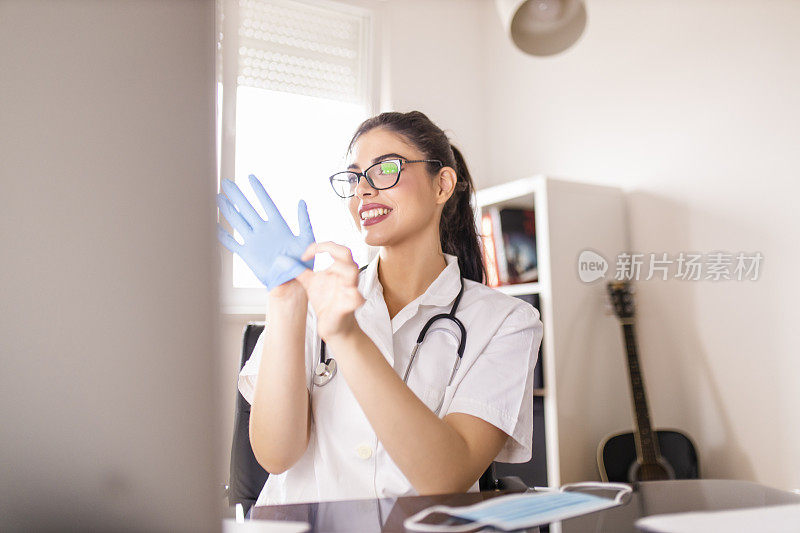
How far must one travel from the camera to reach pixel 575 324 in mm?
2359

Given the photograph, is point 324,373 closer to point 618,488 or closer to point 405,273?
point 405,273

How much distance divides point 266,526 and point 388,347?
0.56 meters

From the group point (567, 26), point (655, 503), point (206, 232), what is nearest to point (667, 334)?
point (567, 26)

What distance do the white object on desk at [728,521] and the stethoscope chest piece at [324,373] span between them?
24.1 inches

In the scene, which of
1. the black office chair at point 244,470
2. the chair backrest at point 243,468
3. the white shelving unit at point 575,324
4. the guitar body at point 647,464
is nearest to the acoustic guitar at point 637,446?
the guitar body at point 647,464

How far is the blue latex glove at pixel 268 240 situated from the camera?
86 cm

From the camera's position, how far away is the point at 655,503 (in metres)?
0.68

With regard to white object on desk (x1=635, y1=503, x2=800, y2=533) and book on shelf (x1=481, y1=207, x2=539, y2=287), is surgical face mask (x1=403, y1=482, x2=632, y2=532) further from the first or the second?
book on shelf (x1=481, y1=207, x2=539, y2=287)

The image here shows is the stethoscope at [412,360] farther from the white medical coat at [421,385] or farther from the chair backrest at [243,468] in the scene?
the chair backrest at [243,468]

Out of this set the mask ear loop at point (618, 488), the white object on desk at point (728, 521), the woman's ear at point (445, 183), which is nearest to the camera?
the white object on desk at point (728, 521)

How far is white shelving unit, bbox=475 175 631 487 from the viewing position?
2.28 meters

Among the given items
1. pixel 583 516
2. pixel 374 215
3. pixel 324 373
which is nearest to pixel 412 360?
pixel 324 373

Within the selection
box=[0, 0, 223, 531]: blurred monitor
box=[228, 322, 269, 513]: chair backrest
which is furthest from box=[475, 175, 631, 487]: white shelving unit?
box=[0, 0, 223, 531]: blurred monitor

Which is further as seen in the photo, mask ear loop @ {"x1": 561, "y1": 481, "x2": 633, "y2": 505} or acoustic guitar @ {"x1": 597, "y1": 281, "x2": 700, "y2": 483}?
acoustic guitar @ {"x1": 597, "y1": 281, "x2": 700, "y2": 483}
